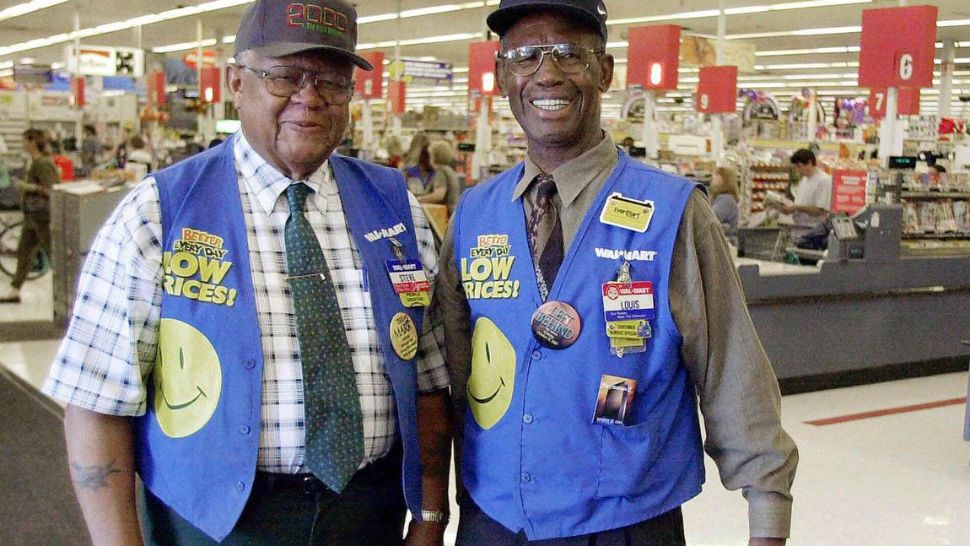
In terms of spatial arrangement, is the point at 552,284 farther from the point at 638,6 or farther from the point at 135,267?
the point at 638,6

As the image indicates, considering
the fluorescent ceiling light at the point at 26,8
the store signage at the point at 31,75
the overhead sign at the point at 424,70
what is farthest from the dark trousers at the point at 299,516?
the store signage at the point at 31,75

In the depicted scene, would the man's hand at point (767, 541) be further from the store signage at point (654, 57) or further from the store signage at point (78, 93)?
the store signage at point (78, 93)

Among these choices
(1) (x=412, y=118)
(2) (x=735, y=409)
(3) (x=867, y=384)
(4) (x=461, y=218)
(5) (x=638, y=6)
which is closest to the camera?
(2) (x=735, y=409)

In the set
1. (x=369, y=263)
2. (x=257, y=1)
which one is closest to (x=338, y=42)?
(x=257, y=1)

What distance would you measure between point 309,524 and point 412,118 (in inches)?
884

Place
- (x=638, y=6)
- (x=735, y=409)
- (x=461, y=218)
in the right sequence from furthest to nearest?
(x=638, y=6) < (x=461, y=218) < (x=735, y=409)

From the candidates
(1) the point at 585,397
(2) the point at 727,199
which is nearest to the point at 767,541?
(1) the point at 585,397

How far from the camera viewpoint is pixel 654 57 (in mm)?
10938

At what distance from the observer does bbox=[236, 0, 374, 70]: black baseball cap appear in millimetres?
1692

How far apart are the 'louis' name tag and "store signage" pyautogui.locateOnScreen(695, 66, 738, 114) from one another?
11786mm

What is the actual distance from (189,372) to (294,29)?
0.57 meters

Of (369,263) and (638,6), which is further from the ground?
(638,6)

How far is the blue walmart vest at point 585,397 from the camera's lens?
66.2 inches

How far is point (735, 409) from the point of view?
5.66 feet
